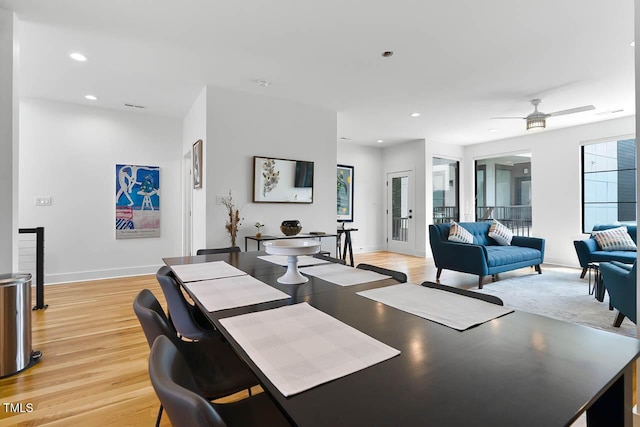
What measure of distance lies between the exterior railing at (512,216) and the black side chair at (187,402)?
7213 mm

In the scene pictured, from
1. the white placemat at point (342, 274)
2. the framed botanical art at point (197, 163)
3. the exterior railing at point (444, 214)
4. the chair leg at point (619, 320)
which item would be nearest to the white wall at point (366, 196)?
the exterior railing at point (444, 214)

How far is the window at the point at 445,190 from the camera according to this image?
727 centimetres

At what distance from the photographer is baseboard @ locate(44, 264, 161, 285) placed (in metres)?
4.36

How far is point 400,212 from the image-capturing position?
7.55 meters

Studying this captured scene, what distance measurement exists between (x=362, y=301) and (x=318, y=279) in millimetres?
408

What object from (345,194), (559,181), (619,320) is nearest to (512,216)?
(559,181)

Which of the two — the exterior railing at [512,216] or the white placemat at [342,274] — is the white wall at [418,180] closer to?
the exterior railing at [512,216]

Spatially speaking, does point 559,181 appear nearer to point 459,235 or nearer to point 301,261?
point 459,235

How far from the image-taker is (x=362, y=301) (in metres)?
1.28

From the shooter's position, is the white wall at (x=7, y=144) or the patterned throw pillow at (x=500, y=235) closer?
the white wall at (x=7, y=144)

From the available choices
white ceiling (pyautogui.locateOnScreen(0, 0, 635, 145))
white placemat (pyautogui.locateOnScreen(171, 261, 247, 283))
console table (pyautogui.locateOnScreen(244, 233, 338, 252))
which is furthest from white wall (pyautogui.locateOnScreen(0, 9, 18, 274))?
console table (pyautogui.locateOnScreen(244, 233, 338, 252))

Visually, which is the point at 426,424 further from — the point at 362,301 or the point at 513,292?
the point at 513,292

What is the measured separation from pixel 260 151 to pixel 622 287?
3957 millimetres

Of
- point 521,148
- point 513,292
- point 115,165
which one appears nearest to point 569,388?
point 513,292
